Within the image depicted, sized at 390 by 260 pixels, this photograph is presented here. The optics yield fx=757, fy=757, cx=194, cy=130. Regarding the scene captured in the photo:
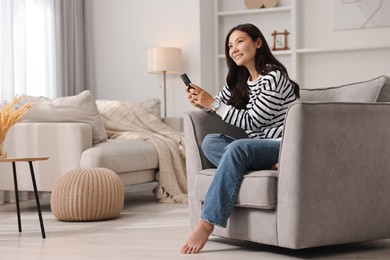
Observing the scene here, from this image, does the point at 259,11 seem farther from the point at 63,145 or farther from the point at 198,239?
the point at 198,239

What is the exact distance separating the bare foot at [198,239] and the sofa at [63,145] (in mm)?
1945

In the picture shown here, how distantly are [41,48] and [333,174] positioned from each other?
4002mm

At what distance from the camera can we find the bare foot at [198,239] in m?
3.21

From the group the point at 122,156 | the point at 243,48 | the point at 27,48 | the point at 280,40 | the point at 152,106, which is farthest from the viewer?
the point at 280,40

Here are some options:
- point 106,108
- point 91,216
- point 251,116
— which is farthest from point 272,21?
point 251,116

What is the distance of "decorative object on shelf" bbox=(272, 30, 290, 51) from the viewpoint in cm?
689

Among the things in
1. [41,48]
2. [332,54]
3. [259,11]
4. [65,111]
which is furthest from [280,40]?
[65,111]

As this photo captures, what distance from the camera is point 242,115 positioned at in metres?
3.50

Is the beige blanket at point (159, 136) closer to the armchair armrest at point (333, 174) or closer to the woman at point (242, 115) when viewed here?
the woman at point (242, 115)

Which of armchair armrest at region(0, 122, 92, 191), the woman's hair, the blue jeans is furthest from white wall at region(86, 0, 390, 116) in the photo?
the blue jeans

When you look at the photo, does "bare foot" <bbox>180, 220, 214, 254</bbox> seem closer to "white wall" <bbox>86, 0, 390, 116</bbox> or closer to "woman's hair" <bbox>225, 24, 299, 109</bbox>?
"woman's hair" <bbox>225, 24, 299, 109</bbox>

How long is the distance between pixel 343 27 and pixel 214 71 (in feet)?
4.14

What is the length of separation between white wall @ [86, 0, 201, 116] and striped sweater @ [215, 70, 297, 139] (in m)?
3.42

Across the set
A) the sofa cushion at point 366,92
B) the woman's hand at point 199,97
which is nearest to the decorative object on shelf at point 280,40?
the sofa cushion at point 366,92
